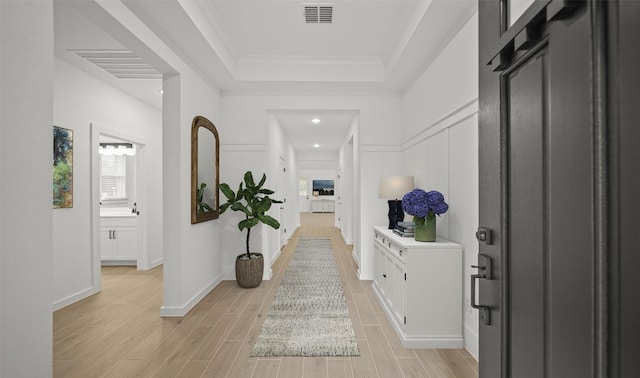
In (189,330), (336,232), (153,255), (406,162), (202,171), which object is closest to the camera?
(189,330)

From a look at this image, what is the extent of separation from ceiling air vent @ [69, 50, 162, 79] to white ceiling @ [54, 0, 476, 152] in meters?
0.10

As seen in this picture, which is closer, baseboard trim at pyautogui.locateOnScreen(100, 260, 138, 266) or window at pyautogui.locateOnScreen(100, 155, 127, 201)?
baseboard trim at pyautogui.locateOnScreen(100, 260, 138, 266)

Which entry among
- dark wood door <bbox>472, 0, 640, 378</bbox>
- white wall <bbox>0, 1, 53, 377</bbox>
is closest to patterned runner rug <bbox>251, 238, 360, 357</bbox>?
white wall <bbox>0, 1, 53, 377</bbox>

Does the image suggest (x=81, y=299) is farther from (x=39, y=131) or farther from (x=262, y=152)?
(x=39, y=131)

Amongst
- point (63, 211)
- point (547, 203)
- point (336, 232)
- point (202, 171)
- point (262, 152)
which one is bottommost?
point (336, 232)

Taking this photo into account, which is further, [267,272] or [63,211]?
[267,272]

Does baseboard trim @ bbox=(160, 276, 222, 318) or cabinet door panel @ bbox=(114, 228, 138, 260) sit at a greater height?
cabinet door panel @ bbox=(114, 228, 138, 260)

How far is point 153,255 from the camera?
4973mm

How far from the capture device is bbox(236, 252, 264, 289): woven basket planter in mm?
3861

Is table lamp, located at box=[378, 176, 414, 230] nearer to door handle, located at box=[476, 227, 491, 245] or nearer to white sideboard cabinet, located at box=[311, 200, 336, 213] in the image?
door handle, located at box=[476, 227, 491, 245]

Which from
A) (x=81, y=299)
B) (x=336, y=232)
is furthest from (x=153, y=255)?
(x=336, y=232)

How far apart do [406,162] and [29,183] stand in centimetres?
368

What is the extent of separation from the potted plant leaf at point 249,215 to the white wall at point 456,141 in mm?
2002

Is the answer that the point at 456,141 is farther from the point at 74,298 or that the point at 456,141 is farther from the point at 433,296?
the point at 74,298
